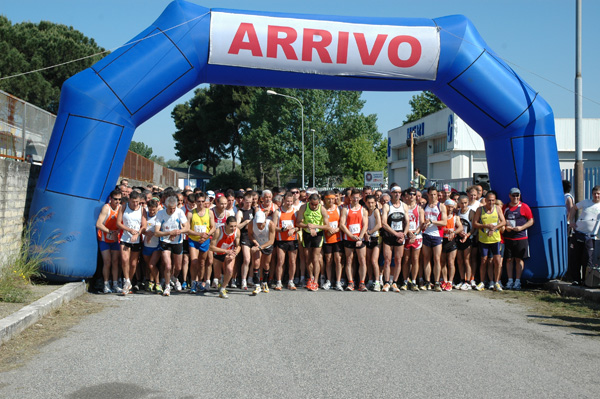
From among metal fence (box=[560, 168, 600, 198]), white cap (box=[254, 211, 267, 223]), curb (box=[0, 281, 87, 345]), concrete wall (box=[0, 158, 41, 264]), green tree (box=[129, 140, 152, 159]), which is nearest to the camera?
curb (box=[0, 281, 87, 345])

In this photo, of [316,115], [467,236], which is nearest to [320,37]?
[467,236]

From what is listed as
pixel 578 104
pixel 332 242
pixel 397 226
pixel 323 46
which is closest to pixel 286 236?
pixel 332 242

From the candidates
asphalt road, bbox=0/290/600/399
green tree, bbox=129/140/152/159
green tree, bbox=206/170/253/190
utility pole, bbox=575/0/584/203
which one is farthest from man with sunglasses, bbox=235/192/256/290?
green tree, bbox=129/140/152/159

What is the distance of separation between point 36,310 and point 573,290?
8.19 meters

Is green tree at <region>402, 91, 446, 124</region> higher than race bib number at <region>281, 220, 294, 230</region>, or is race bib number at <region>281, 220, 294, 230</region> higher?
green tree at <region>402, 91, 446, 124</region>

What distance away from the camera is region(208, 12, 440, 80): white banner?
10.5 m

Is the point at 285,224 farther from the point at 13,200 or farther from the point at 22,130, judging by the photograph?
the point at 22,130

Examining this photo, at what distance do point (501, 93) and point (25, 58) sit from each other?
3373cm

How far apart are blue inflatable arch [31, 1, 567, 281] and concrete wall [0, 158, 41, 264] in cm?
43

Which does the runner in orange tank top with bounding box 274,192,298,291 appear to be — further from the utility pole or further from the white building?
the white building

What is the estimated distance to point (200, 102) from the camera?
240 feet

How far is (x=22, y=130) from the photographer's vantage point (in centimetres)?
1130

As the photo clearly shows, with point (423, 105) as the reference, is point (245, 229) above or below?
below

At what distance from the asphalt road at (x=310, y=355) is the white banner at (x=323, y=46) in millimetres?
4369
